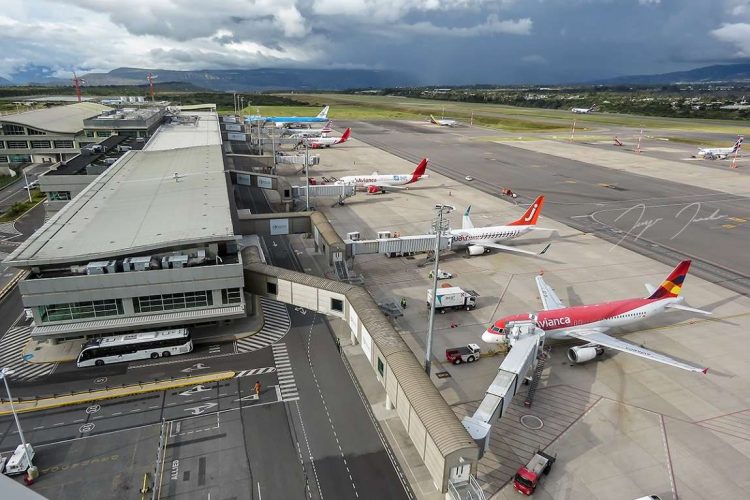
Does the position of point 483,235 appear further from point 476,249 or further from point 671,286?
point 671,286

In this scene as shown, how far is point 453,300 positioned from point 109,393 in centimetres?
3540

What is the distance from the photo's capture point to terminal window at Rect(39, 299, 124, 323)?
43406 millimetres

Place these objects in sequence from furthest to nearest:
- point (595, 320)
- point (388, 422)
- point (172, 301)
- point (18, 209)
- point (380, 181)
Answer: point (380, 181) → point (18, 209) → point (172, 301) → point (595, 320) → point (388, 422)

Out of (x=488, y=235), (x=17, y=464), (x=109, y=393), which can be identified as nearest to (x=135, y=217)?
(x=109, y=393)

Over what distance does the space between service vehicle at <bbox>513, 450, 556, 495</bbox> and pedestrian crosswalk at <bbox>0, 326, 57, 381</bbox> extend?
41746mm

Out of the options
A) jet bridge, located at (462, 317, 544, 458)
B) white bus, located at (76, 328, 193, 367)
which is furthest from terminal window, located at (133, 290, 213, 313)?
jet bridge, located at (462, 317, 544, 458)

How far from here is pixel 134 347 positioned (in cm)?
4462

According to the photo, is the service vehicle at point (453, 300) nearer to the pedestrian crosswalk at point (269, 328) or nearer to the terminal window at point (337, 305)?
the terminal window at point (337, 305)

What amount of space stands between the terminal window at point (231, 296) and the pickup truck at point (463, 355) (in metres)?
22.2

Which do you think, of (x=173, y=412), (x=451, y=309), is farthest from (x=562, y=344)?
(x=173, y=412)

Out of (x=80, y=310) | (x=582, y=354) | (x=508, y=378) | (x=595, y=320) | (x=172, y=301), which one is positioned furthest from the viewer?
(x=172, y=301)

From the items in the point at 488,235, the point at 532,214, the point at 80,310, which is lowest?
the point at 80,310

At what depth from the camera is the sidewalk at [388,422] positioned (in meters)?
31.5

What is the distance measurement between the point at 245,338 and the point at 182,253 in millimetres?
11000
